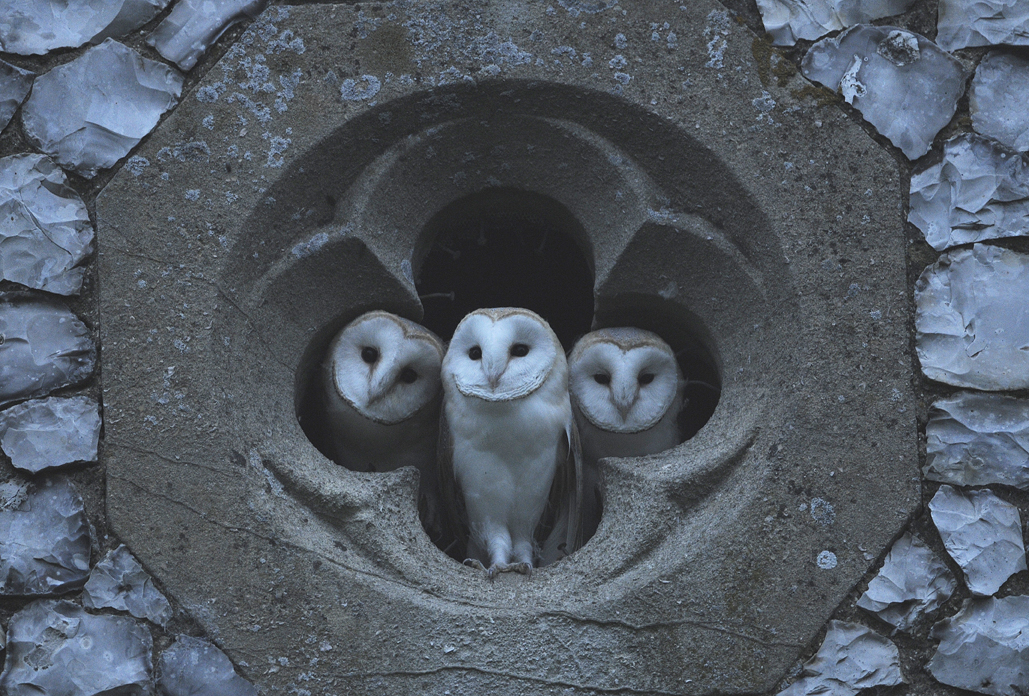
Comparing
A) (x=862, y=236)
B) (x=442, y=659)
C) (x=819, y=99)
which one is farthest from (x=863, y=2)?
(x=442, y=659)

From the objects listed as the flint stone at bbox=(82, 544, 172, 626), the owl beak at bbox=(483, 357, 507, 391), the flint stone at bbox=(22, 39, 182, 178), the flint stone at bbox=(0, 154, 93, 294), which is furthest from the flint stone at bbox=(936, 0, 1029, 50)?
the flint stone at bbox=(82, 544, 172, 626)

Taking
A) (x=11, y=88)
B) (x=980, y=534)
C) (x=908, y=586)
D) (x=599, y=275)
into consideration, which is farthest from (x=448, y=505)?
(x=11, y=88)

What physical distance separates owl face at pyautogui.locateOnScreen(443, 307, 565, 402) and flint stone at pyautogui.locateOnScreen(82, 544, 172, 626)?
2.58ft

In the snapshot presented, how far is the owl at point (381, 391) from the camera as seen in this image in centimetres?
293

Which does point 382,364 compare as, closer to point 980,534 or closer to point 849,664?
point 849,664

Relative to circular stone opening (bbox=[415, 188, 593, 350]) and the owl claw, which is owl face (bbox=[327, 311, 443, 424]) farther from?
the owl claw

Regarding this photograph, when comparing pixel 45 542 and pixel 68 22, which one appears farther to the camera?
pixel 68 22

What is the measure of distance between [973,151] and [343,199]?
54.1 inches

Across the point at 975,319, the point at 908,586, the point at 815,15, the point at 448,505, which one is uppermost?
the point at 815,15

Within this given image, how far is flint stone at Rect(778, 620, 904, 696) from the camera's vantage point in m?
2.40

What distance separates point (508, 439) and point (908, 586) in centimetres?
90

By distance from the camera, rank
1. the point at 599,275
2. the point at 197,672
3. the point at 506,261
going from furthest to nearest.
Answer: the point at 506,261 < the point at 599,275 < the point at 197,672

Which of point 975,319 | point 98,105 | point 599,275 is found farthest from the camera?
point 599,275

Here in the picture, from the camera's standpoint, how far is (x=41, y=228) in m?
2.65
